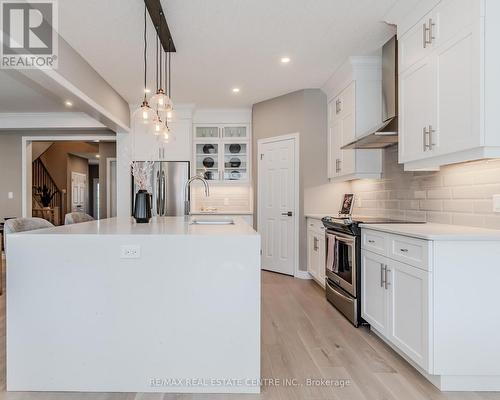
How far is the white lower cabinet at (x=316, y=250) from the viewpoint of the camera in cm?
403

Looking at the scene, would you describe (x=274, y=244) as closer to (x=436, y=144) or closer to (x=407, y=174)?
(x=407, y=174)

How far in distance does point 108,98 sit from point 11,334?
3390 millimetres

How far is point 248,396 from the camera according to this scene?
1.90 meters

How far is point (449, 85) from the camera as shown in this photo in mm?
2195

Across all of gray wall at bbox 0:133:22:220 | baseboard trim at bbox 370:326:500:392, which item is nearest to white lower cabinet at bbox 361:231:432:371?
baseboard trim at bbox 370:326:500:392

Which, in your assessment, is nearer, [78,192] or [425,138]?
[425,138]

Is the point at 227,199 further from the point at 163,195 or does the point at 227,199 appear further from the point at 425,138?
the point at 425,138

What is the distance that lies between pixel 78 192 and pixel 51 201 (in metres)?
1.57

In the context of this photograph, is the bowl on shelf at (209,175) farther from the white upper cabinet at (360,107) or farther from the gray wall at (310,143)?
the white upper cabinet at (360,107)

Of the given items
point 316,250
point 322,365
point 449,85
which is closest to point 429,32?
point 449,85

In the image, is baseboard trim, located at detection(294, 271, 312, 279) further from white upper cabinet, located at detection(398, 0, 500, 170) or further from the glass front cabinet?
white upper cabinet, located at detection(398, 0, 500, 170)

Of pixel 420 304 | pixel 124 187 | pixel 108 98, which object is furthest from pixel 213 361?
pixel 124 187

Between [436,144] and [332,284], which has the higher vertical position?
[436,144]

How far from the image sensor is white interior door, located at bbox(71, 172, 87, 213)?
10.4 meters
